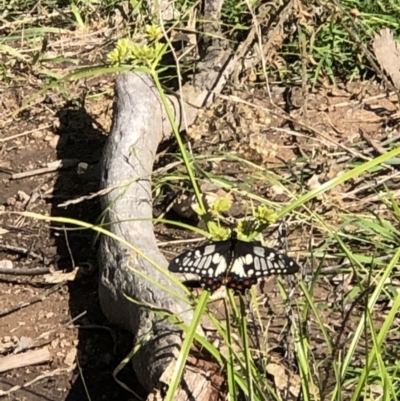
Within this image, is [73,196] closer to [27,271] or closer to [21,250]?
[21,250]

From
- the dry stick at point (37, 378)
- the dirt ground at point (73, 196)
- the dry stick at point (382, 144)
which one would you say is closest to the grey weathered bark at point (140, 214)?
the dirt ground at point (73, 196)

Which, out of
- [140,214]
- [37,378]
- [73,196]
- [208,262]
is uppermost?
[208,262]

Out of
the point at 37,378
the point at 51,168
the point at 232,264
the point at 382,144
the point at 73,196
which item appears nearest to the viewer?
the point at 232,264

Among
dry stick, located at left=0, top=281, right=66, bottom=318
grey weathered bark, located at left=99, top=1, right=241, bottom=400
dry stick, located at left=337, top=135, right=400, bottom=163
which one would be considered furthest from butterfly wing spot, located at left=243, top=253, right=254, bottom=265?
dry stick, located at left=337, top=135, right=400, bottom=163

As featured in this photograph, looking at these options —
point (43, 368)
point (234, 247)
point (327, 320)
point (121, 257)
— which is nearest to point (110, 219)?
point (121, 257)

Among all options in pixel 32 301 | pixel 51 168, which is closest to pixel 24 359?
pixel 32 301

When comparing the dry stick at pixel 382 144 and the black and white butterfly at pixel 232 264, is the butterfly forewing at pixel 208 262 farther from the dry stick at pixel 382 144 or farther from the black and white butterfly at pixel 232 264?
the dry stick at pixel 382 144

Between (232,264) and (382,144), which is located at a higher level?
(232,264)
